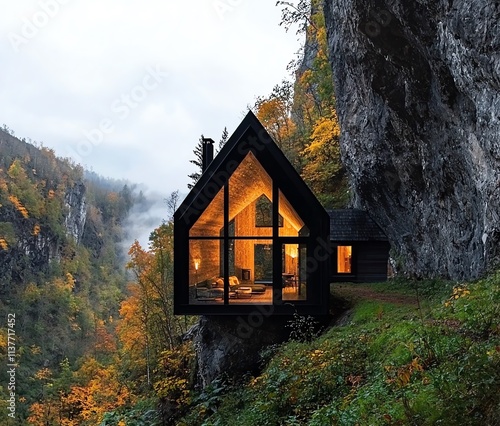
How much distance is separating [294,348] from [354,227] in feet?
30.2

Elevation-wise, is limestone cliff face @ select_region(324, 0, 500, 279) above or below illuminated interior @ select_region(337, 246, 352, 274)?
above

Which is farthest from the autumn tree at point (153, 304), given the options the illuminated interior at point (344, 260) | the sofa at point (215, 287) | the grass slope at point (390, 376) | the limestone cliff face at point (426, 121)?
the grass slope at point (390, 376)

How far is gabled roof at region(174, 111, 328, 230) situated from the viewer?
11.3m

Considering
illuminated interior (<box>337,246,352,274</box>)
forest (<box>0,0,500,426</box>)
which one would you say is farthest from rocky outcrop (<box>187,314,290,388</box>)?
illuminated interior (<box>337,246,352,274</box>)

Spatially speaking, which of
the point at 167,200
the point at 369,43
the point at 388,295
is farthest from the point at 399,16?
the point at 167,200

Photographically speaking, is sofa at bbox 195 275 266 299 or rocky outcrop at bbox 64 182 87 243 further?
rocky outcrop at bbox 64 182 87 243

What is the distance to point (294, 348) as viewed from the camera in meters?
9.38

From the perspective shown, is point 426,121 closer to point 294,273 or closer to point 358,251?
point 294,273

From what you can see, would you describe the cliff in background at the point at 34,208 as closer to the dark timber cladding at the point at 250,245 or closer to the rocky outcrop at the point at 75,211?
the rocky outcrop at the point at 75,211

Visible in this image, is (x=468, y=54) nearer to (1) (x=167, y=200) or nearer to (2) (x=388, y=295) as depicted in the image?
(2) (x=388, y=295)

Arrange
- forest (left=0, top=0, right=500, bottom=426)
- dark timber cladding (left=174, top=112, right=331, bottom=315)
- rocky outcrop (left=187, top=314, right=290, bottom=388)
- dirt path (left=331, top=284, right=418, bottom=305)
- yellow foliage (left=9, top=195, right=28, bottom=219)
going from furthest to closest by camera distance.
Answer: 1. yellow foliage (left=9, top=195, right=28, bottom=219)
2. dirt path (left=331, top=284, right=418, bottom=305)
3. rocky outcrop (left=187, top=314, right=290, bottom=388)
4. dark timber cladding (left=174, top=112, right=331, bottom=315)
5. forest (left=0, top=0, right=500, bottom=426)

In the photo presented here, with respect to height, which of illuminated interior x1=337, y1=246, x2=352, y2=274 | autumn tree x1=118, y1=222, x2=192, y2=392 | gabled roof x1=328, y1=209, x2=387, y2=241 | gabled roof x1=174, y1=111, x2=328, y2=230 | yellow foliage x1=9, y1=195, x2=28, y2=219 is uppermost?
yellow foliage x1=9, y1=195, x2=28, y2=219

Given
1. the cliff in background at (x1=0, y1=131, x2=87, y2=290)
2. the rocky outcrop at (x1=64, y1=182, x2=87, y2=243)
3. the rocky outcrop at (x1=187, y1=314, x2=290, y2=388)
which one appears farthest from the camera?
the rocky outcrop at (x1=64, y1=182, x2=87, y2=243)

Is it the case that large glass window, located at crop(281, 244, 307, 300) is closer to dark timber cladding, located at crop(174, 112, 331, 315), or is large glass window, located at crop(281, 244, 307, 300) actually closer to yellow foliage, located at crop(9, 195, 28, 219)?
dark timber cladding, located at crop(174, 112, 331, 315)
